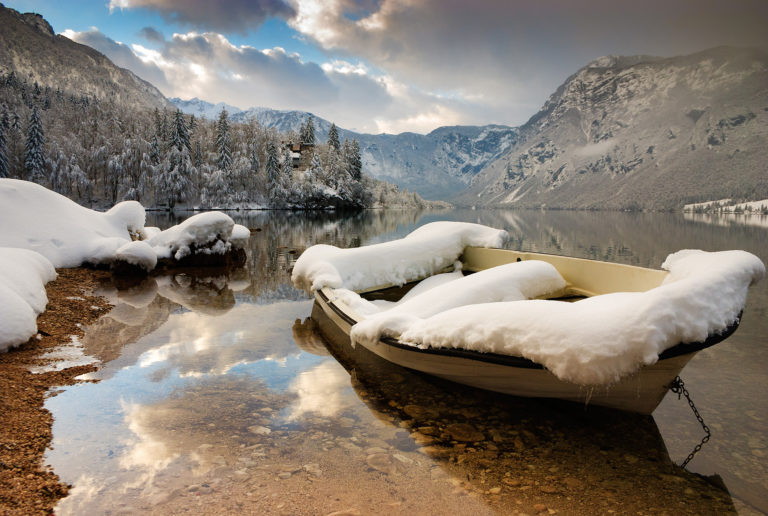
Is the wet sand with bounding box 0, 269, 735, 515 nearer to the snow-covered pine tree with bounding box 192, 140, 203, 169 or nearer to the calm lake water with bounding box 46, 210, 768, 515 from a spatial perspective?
the calm lake water with bounding box 46, 210, 768, 515

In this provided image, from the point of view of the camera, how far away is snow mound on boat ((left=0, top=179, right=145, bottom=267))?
38.0ft

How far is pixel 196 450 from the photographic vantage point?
3641 millimetres

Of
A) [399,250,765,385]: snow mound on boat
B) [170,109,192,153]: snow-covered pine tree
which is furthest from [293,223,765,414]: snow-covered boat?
[170,109,192,153]: snow-covered pine tree

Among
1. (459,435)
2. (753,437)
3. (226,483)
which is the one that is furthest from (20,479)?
(753,437)

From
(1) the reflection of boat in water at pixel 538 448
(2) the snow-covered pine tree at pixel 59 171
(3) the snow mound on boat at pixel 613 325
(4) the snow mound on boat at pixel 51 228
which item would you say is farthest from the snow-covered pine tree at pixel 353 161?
(3) the snow mound on boat at pixel 613 325

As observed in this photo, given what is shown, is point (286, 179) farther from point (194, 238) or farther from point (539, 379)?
point (539, 379)

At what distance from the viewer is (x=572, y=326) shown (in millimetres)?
3227

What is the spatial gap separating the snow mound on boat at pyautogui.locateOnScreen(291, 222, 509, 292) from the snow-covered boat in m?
1.15

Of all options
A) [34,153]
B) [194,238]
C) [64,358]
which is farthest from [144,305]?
[34,153]

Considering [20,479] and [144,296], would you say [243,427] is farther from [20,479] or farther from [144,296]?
[144,296]

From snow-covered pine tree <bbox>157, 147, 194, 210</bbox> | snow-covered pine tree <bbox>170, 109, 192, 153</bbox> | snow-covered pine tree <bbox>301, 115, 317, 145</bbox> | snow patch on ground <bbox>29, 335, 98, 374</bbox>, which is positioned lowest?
snow patch on ground <bbox>29, 335, 98, 374</bbox>

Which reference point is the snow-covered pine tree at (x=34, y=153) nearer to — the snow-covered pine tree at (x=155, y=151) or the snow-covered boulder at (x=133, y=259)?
the snow-covered pine tree at (x=155, y=151)

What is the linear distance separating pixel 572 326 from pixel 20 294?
8.11 metres

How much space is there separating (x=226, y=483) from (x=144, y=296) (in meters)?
8.67
